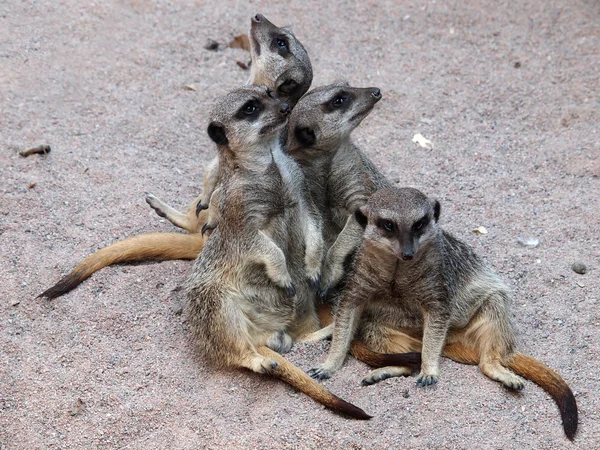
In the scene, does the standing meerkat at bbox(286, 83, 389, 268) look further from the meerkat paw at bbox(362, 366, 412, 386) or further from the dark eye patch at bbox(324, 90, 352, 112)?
the meerkat paw at bbox(362, 366, 412, 386)

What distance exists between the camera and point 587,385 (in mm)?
3064

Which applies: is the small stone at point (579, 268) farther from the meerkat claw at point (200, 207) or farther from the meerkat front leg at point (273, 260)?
the meerkat claw at point (200, 207)

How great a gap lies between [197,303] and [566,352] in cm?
149

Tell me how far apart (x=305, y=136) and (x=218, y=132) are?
0.43 metres

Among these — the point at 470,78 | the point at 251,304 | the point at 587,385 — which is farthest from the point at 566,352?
the point at 470,78

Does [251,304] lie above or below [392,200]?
below

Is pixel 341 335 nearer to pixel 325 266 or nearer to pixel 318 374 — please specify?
pixel 318 374

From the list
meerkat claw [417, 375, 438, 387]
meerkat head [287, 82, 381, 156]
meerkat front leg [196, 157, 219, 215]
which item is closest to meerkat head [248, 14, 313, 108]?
meerkat head [287, 82, 381, 156]

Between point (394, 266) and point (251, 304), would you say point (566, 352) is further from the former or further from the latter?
point (251, 304)

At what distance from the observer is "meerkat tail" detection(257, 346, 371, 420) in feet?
9.61

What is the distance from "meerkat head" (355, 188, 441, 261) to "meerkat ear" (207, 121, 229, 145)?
0.64 m

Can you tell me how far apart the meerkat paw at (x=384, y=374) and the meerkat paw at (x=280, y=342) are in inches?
15.3

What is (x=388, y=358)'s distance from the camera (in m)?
3.22

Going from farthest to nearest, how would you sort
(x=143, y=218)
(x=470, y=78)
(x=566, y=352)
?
(x=470, y=78), (x=143, y=218), (x=566, y=352)
